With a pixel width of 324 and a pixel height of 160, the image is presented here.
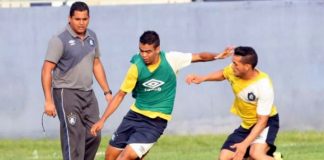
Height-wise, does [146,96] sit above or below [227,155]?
above

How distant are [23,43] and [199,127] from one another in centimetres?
315

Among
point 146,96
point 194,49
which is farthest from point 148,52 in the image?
point 194,49

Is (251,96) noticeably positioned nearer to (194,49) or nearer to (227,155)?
(227,155)

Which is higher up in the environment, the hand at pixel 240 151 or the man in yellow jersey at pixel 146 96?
the man in yellow jersey at pixel 146 96

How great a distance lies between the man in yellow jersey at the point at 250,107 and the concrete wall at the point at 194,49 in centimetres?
555

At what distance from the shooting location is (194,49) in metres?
17.8

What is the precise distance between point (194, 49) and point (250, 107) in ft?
19.6

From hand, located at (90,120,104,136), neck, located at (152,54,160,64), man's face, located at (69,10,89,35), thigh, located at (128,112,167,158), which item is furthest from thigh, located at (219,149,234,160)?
man's face, located at (69,10,89,35)

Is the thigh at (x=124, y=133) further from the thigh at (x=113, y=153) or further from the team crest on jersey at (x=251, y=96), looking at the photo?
the team crest on jersey at (x=251, y=96)

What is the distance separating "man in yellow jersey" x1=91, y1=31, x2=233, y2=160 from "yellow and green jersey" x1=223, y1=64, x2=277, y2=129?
357 millimetres

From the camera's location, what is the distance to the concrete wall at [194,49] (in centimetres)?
1769

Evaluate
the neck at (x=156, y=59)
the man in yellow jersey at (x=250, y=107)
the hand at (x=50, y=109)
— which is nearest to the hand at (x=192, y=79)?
the man in yellow jersey at (x=250, y=107)

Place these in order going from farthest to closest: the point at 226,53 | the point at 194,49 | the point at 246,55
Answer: the point at 194,49 < the point at 226,53 < the point at 246,55

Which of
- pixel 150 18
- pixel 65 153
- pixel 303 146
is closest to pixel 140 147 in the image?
pixel 65 153
